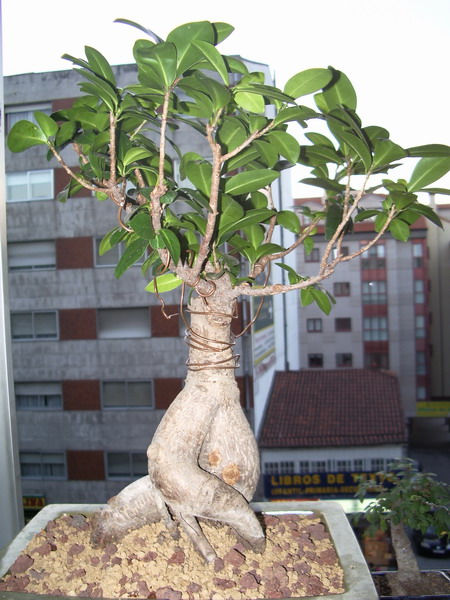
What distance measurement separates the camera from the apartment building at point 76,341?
4141mm

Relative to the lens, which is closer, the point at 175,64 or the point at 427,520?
the point at 175,64

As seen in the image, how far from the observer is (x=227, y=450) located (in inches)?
37.4

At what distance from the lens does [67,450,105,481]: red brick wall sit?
441 cm

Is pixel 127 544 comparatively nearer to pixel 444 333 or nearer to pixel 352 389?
pixel 444 333

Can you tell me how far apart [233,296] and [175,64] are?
400 mm

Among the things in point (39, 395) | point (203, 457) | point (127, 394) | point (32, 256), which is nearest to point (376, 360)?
point (127, 394)

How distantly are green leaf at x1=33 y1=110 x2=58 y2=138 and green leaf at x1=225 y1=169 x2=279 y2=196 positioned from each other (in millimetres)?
260

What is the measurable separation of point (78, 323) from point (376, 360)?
2546 millimetres

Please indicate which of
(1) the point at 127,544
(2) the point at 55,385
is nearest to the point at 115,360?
(2) the point at 55,385

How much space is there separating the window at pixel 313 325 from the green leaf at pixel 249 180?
3643 mm

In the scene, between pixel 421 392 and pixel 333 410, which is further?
pixel 333 410

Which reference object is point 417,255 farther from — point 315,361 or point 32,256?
point 32,256

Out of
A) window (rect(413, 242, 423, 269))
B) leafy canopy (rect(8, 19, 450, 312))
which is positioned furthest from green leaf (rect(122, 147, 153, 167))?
window (rect(413, 242, 423, 269))

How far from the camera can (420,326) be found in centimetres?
427
